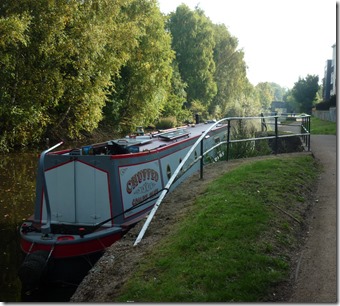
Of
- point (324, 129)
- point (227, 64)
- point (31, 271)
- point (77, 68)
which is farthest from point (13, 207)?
point (227, 64)

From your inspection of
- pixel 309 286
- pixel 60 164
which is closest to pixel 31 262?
pixel 60 164

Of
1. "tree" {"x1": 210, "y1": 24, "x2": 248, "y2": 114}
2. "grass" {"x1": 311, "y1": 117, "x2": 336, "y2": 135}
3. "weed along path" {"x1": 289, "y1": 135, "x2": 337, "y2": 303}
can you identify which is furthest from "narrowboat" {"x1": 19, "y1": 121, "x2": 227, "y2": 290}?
"tree" {"x1": 210, "y1": 24, "x2": 248, "y2": 114}

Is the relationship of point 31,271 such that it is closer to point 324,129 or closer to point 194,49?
point 324,129

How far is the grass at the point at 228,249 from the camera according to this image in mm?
3926

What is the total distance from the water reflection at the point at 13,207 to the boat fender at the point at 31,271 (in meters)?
0.26

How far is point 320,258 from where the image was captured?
4.56 m

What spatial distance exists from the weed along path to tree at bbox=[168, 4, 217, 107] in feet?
115

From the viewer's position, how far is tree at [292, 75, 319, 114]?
55.6 m

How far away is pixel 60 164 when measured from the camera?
7.58 metres

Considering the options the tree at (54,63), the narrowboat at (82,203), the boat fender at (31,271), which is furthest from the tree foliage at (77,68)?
the boat fender at (31,271)

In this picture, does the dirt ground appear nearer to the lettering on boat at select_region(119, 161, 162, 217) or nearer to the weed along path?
the weed along path

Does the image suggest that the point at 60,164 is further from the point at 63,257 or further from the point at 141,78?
the point at 141,78

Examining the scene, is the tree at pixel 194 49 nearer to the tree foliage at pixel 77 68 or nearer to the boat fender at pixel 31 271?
the tree foliage at pixel 77 68

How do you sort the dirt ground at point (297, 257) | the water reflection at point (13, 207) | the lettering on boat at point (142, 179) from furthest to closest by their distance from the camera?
the lettering on boat at point (142, 179)
the water reflection at point (13, 207)
the dirt ground at point (297, 257)
